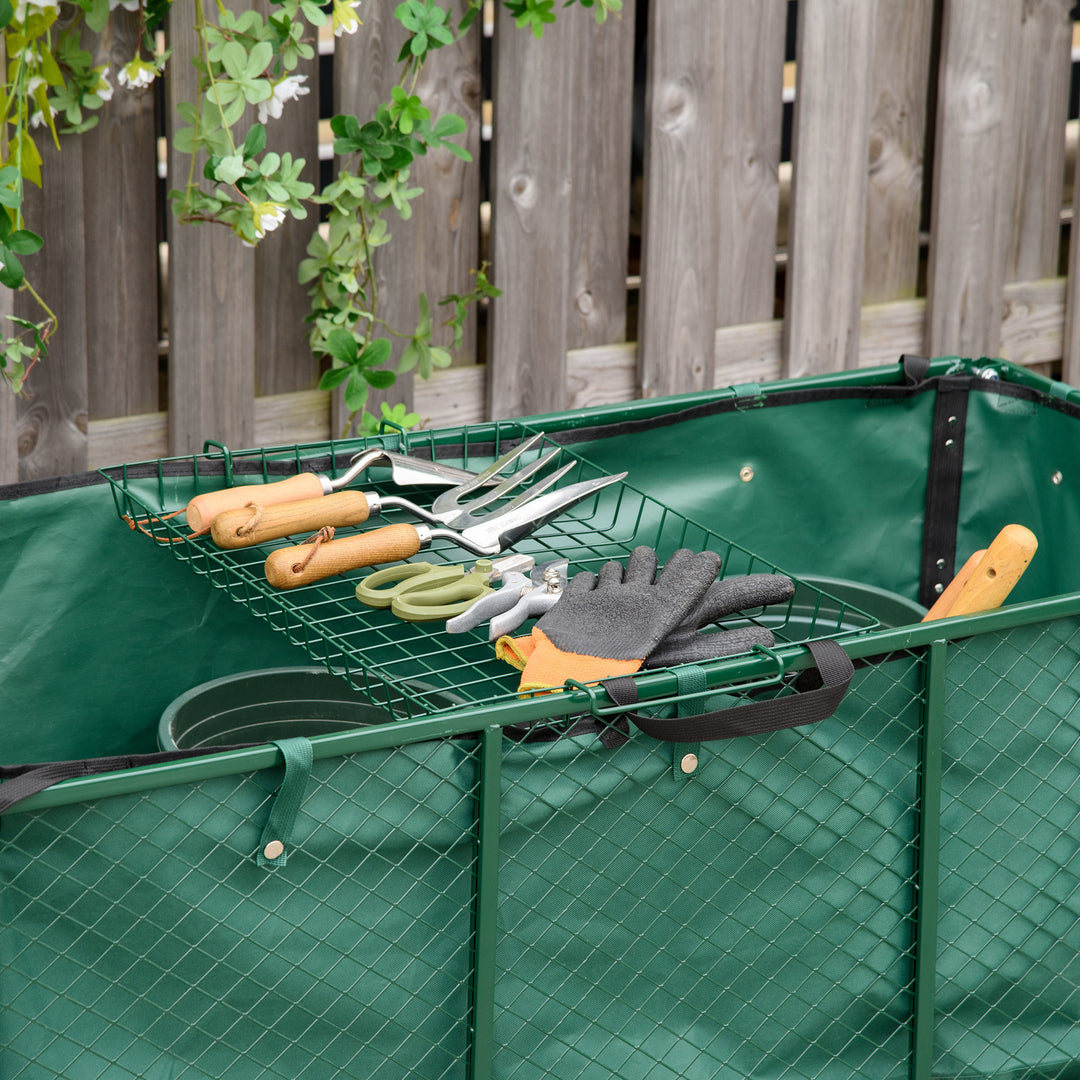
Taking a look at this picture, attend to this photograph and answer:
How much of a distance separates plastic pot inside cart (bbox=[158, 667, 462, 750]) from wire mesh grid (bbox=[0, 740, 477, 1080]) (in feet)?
1.56

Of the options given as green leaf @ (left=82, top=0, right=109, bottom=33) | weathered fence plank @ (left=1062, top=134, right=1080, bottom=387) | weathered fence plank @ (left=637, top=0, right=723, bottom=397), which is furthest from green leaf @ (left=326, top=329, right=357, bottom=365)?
weathered fence plank @ (left=1062, top=134, right=1080, bottom=387)

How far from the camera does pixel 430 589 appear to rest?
68.0 inches

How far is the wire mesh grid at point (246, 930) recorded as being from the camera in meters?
1.27

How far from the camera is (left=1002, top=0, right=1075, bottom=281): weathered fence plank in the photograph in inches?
123

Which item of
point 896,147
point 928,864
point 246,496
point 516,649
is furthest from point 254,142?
point 896,147

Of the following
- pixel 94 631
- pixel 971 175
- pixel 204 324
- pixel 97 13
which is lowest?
pixel 94 631

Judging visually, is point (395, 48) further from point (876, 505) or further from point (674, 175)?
point (876, 505)

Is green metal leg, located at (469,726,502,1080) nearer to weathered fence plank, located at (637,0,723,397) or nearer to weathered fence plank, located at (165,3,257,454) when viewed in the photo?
weathered fence plank, located at (165,3,257,454)

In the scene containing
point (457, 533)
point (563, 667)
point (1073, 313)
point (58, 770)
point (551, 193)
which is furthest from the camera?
point (1073, 313)

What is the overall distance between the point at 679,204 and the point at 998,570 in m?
1.29

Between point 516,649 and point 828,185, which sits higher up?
point 828,185

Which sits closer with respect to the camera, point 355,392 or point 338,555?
point 338,555

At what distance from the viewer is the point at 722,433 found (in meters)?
2.24

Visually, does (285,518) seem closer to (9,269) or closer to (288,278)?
(9,269)
